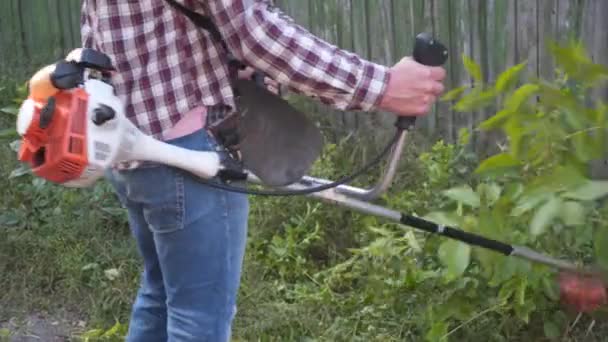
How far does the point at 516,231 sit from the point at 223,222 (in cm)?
97

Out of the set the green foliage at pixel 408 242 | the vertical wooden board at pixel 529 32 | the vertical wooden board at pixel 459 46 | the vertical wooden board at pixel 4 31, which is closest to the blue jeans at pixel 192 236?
the green foliage at pixel 408 242

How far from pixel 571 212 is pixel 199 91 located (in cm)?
98

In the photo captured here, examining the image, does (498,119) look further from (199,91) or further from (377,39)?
(377,39)

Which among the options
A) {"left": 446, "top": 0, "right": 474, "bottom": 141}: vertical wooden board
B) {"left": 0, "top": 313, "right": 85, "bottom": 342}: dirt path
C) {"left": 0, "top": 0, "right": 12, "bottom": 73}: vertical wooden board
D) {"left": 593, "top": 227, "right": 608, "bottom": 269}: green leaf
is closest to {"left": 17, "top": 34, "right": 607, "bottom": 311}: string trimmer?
{"left": 593, "top": 227, "right": 608, "bottom": 269}: green leaf

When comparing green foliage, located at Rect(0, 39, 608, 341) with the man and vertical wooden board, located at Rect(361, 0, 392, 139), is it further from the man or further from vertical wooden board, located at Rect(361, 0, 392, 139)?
the man

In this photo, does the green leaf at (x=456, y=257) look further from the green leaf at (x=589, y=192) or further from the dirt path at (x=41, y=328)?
the dirt path at (x=41, y=328)

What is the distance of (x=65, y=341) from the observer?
4734 mm

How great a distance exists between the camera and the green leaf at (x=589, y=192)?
2336mm

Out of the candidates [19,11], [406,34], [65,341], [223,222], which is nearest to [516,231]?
[223,222]

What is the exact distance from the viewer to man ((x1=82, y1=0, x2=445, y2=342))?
2.66 m

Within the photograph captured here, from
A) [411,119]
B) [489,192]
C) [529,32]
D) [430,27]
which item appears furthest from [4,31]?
[411,119]

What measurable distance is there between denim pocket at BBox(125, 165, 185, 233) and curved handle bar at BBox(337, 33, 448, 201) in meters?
0.44

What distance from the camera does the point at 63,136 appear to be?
2.54 meters

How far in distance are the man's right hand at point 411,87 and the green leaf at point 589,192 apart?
18.8 inches
